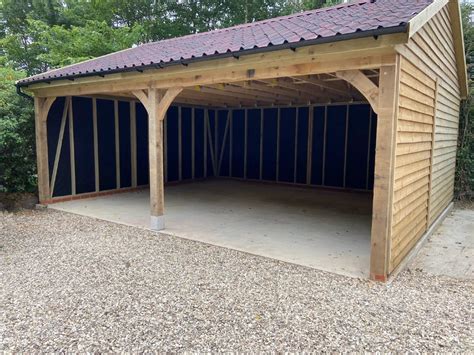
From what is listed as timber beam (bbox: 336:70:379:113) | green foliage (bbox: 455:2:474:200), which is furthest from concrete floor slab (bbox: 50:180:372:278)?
green foliage (bbox: 455:2:474:200)

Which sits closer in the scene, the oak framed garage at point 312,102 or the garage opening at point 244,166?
the oak framed garage at point 312,102

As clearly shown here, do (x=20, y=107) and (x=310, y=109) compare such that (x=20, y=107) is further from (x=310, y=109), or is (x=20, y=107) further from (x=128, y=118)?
(x=310, y=109)

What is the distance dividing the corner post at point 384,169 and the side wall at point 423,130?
0.57 ft

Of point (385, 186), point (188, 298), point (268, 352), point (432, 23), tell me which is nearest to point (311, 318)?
point (268, 352)

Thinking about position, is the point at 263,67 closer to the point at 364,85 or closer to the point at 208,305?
the point at 364,85

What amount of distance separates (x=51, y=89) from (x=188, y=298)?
5.35 meters

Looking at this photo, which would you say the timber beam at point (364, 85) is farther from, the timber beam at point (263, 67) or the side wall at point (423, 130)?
the side wall at point (423, 130)

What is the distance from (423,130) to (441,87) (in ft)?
4.83

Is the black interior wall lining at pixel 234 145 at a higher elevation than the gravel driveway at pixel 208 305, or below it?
higher

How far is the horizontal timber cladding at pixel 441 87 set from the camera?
394 cm

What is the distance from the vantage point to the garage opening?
5.02 meters

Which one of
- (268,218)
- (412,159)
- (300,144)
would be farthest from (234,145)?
(412,159)

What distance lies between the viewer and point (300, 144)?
381 inches

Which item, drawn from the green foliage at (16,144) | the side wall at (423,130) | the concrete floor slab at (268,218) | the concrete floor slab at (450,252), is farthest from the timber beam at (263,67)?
the concrete floor slab at (450,252)
